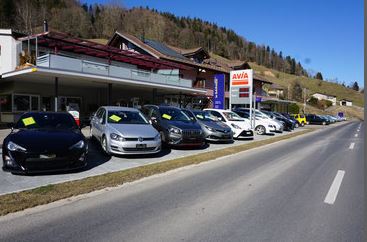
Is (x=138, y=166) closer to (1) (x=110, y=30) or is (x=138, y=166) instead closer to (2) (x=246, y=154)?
(2) (x=246, y=154)

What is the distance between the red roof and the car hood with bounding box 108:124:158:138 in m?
13.6

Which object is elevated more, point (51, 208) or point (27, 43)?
point (27, 43)

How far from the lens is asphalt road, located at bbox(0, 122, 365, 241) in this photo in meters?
4.37

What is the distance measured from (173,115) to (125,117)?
302 centimetres

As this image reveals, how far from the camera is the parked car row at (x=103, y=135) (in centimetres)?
748

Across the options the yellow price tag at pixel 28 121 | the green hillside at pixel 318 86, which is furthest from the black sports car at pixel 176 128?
the green hillside at pixel 318 86

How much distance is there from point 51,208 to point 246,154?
28.1 feet

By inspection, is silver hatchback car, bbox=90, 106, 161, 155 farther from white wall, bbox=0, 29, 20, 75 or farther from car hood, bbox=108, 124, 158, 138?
white wall, bbox=0, 29, 20, 75

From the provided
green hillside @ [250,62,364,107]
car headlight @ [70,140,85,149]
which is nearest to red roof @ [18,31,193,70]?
car headlight @ [70,140,85,149]

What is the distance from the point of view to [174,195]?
6.33 meters

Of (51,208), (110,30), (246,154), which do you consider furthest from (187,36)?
(51,208)

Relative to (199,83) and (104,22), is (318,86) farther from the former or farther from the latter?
(199,83)

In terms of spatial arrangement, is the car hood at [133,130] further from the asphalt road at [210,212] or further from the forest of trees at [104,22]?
the forest of trees at [104,22]

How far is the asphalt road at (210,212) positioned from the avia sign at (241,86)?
15811 millimetres
